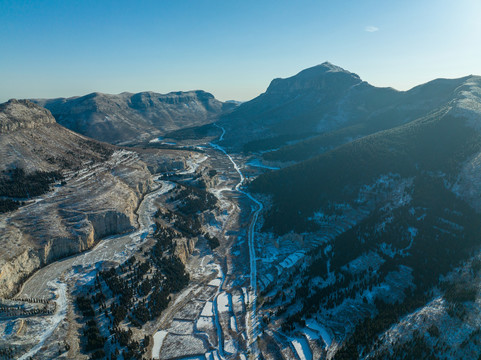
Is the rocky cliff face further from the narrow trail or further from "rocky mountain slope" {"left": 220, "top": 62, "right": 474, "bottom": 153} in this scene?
"rocky mountain slope" {"left": 220, "top": 62, "right": 474, "bottom": 153}

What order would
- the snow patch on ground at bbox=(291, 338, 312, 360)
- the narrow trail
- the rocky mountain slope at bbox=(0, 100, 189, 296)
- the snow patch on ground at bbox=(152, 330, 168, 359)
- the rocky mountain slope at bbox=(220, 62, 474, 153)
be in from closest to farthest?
the snow patch on ground at bbox=(291, 338, 312, 360) → the snow patch on ground at bbox=(152, 330, 168, 359) → the narrow trail → the rocky mountain slope at bbox=(0, 100, 189, 296) → the rocky mountain slope at bbox=(220, 62, 474, 153)

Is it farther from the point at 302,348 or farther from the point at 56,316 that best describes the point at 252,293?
the point at 56,316

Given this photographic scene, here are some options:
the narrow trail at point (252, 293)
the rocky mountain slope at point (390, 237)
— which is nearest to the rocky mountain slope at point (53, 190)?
the narrow trail at point (252, 293)

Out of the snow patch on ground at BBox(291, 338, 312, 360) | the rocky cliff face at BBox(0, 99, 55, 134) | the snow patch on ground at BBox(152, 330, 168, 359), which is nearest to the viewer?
the snow patch on ground at BBox(291, 338, 312, 360)

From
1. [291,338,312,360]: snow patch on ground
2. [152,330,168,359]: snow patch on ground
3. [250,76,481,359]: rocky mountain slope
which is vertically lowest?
[291,338,312,360]: snow patch on ground

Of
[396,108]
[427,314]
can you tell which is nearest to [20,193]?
[427,314]

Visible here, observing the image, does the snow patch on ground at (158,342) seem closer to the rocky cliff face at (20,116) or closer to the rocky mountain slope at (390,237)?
the rocky mountain slope at (390,237)

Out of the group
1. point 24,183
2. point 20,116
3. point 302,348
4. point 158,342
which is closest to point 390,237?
point 302,348

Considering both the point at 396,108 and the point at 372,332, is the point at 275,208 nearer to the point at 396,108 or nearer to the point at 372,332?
the point at 372,332

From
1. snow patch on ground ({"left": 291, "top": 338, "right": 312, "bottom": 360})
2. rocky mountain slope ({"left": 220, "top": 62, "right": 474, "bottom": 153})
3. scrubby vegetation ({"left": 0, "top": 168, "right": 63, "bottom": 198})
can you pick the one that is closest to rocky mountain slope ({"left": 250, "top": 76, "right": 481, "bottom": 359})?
snow patch on ground ({"left": 291, "top": 338, "right": 312, "bottom": 360})
